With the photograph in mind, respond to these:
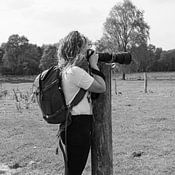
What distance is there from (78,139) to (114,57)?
86 centimetres

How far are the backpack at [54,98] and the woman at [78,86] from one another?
0.04 meters

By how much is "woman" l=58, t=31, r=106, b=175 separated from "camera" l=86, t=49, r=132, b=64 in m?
0.05

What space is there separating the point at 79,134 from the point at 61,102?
356 millimetres

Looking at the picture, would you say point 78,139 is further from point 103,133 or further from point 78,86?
point 78,86

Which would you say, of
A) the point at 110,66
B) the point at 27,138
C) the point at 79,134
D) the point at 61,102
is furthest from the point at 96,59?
the point at 27,138

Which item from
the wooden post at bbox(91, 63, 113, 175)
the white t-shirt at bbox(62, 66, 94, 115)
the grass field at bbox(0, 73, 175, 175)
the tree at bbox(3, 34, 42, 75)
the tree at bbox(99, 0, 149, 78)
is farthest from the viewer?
the tree at bbox(3, 34, 42, 75)

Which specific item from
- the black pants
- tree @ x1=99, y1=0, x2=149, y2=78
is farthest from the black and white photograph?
tree @ x1=99, y1=0, x2=149, y2=78

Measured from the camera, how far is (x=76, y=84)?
3.29m

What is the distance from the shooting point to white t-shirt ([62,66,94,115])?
3248mm

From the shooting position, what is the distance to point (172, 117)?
10.5 meters

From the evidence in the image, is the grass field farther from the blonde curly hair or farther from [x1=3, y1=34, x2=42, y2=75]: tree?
[x1=3, y1=34, x2=42, y2=75]: tree

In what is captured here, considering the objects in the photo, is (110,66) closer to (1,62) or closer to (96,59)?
(96,59)

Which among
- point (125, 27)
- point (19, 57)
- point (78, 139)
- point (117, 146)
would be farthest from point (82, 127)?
point (19, 57)

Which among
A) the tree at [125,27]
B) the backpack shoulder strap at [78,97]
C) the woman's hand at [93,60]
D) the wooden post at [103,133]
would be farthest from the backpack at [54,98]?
the tree at [125,27]
